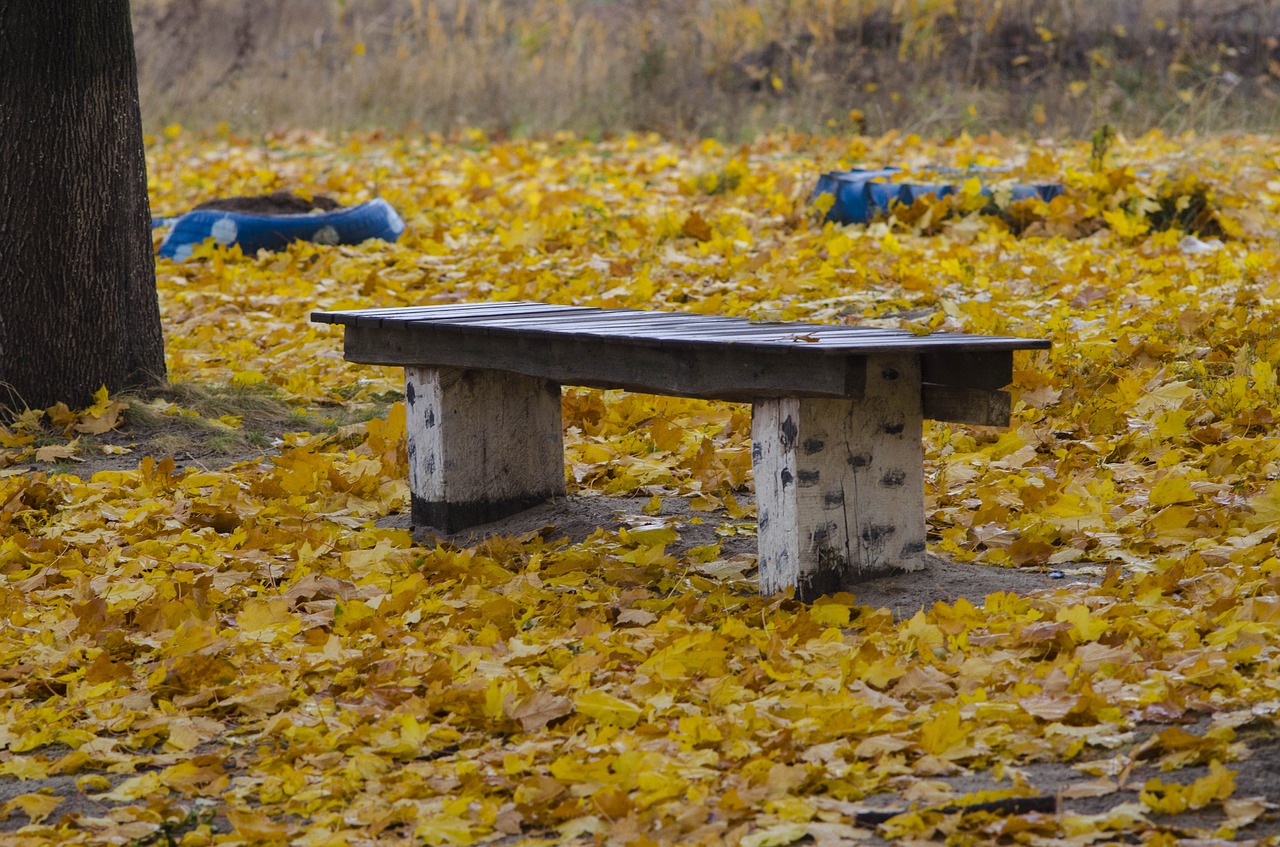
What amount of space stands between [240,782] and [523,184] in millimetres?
7727

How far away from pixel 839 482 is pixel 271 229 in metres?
5.60

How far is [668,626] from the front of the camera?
10.1 feet

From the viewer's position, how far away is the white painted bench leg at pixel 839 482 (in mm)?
3174

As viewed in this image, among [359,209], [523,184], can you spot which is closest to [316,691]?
[359,209]

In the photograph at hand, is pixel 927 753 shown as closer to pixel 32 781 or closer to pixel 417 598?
pixel 417 598

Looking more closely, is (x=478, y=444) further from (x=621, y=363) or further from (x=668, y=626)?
(x=668, y=626)

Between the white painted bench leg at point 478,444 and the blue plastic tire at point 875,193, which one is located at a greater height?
the blue plastic tire at point 875,193

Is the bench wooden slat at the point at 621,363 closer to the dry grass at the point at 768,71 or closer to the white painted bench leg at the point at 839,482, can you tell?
the white painted bench leg at the point at 839,482

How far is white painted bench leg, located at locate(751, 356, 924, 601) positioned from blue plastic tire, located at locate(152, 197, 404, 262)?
535cm

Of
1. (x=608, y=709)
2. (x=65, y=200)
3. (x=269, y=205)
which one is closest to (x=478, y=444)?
(x=608, y=709)

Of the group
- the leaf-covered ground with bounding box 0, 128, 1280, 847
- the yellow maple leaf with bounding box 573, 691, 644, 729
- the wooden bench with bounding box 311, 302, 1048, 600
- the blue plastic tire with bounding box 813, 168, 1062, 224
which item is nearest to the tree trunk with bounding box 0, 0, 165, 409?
the leaf-covered ground with bounding box 0, 128, 1280, 847

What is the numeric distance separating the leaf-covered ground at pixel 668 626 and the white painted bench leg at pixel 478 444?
0.22m

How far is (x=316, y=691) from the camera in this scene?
2.93 m

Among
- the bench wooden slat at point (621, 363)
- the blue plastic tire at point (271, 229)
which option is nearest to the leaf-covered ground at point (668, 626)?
the bench wooden slat at point (621, 363)
